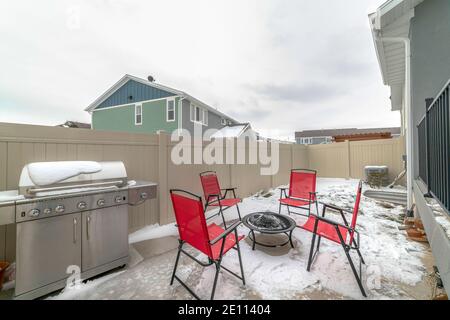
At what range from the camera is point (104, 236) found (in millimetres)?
1997

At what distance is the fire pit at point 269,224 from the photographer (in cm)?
237

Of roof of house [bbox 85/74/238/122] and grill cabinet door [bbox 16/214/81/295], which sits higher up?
roof of house [bbox 85/74/238/122]

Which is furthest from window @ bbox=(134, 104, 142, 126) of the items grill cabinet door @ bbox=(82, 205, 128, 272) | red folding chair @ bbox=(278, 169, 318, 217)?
red folding chair @ bbox=(278, 169, 318, 217)

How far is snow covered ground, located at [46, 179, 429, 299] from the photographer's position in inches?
67.4

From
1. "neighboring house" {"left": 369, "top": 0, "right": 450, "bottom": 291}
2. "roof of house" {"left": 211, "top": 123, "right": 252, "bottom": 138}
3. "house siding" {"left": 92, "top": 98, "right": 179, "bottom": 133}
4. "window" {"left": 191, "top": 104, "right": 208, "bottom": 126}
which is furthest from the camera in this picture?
"roof of house" {"left": 211, "top": 123, "right": 252, "bottom": 138}

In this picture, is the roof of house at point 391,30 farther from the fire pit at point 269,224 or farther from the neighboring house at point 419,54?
the fire pit at point 269,224

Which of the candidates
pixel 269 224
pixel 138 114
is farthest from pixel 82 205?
pixel 138 114

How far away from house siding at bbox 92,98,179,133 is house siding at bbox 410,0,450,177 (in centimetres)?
904

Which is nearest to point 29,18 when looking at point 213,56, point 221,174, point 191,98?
point 213,56

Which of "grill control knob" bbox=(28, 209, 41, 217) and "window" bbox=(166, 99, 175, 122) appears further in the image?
"window" bbox=(166, 99, 175, 122)

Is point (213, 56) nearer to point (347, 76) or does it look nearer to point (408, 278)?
point (347, 76)

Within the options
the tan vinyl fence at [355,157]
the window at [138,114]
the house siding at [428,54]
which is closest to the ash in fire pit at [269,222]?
the house siding at [428,54]

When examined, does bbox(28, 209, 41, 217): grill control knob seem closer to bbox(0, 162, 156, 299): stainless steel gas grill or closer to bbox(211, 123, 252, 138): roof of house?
bbox(0, 162, 156, 299): stainless steel gas grill

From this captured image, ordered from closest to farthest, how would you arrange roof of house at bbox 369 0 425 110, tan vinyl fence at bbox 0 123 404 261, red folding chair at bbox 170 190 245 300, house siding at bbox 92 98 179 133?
red folding chair at bbox 170 190 245 300 < tan vinyl fence at bbox 0 123 404 261 < roof of house at bbox 369 0 425 110 < house siding at bbox 92 98 179 133
